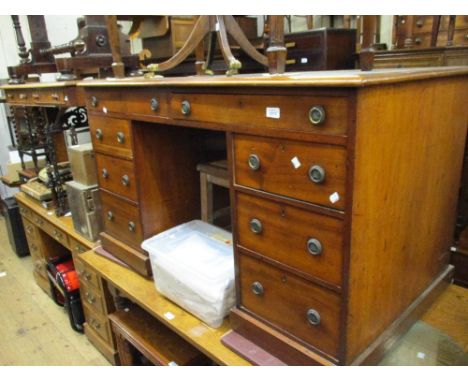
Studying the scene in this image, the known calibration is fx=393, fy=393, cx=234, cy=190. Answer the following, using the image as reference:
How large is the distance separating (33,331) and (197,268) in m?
1.64

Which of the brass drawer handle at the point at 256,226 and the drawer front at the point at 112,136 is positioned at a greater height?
the drawer front at the point at 112,136

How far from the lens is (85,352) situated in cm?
215

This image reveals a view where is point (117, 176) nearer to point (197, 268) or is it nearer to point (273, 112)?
point (197, 268)

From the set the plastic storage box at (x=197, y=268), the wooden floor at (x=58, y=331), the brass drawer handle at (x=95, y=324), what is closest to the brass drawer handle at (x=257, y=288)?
the plastic storage box at (x=197, y=268)

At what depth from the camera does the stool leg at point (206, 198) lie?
Answer: 1.59m

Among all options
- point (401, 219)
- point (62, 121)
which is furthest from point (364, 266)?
point (62, 121)

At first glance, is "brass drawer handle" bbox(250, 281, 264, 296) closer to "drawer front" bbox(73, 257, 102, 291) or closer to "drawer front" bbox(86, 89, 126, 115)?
"drawer front" bbox(86, 89, 126, 115)

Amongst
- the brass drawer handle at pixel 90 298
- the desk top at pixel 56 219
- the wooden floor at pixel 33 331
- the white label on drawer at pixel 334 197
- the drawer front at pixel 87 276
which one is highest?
the white label on drawer at pixel 334 197

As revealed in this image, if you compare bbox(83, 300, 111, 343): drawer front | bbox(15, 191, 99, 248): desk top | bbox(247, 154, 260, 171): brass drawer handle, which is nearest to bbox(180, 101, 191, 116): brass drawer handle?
bbox(247, 154, 260, 171): brass drawer handle

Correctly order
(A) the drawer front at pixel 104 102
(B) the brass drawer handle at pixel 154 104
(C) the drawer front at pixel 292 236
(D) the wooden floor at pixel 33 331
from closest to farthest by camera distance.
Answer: (C) the drawer front at pixel 292 236 < (B) the brass drawer handle at pixel 154 104 < (A) the drawer front at pixel 104 102 < (D) the wooden floor at pixel 33 331

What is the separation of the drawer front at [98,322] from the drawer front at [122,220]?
0.53m

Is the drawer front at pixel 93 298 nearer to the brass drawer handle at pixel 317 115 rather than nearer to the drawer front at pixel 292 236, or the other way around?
the drawer front at pixel 292 236

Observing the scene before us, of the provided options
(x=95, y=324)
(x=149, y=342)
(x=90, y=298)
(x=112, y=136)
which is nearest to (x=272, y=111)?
(x=112, y=136)

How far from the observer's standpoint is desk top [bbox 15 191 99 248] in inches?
78.5
